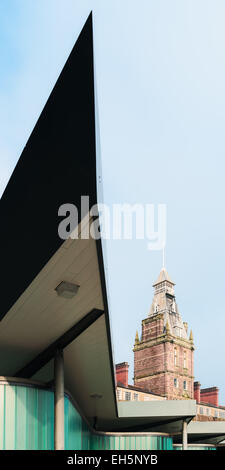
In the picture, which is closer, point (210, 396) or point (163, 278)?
point (210, 396)

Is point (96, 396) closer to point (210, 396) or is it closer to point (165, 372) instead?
point (165, 372)

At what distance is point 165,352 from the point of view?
267 feet

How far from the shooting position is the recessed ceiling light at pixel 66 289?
1013cm

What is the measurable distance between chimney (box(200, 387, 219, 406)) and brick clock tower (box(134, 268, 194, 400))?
543 cm

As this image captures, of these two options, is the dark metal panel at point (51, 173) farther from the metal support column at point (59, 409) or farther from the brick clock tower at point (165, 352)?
the brick clock tower at point (165, 352)

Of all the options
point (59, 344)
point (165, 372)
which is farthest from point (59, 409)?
point (165, 372)

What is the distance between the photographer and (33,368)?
15.6 meters

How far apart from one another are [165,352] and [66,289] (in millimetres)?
74111

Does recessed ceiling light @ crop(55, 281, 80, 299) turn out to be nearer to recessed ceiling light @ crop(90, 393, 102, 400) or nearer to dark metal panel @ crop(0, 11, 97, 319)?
dark metal panel @ crop(0, 11, 97, 319)

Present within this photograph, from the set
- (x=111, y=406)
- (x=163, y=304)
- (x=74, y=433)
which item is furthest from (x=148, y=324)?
(x=74, y=433)

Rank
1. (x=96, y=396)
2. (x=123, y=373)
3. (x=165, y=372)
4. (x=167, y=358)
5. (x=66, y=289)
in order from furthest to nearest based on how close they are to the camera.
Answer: (x=167, y=358) → (x=165, y=372) → (x=123, y=373) → (x=96, y=396) → (x=66, y=289)

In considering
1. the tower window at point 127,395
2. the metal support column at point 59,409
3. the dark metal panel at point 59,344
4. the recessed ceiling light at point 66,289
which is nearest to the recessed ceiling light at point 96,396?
the dark metal panel at point 59,344

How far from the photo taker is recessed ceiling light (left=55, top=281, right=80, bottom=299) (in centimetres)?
1013
